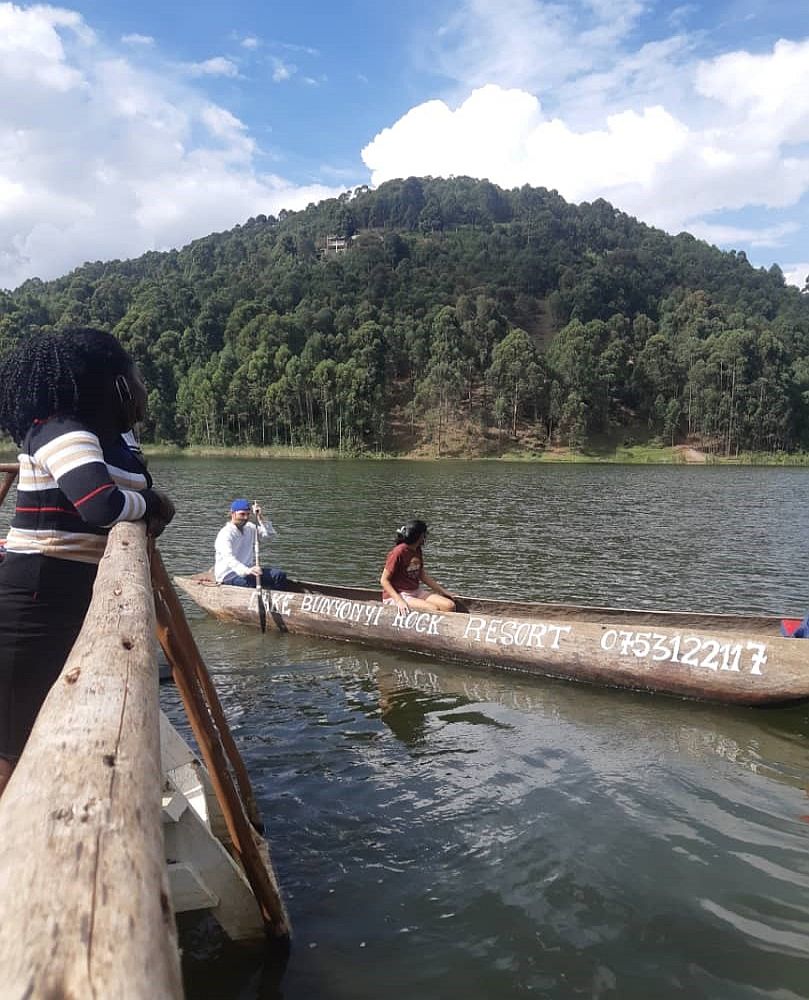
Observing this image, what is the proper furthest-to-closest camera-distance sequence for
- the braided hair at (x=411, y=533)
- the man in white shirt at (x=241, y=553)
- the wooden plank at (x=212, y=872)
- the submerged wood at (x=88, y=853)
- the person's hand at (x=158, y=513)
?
1. the man in white shirt at (x=241, y=553)
2. the braided hair at (x=411, y=533)
3. the wooden plank at (x=212, y=872)
4. the person's hand at (x=158, y=513)
5. the submerged wood at (x=88, y=853)

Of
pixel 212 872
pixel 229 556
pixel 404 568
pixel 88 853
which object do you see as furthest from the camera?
pixel 229 556

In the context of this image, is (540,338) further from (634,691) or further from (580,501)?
(634,691)

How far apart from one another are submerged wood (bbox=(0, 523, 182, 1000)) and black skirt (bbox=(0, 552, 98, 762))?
1.02m

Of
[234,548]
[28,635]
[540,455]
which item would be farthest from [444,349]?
[28,635]

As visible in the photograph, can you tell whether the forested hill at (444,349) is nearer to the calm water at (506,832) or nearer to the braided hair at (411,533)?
the braided hair at (411,533)

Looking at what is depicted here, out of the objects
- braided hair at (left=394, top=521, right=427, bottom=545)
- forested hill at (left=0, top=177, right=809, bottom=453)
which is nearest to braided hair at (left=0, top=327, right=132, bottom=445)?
braided hair at (left=394, top=521, right=427, bottom=545)

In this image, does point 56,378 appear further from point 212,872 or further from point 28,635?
point 212,872

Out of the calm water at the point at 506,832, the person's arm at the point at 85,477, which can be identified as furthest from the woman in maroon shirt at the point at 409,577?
the person's arm at the point at 85,477

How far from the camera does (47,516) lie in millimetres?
2848

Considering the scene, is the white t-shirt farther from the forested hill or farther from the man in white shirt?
the forested hill

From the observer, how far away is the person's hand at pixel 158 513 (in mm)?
3074

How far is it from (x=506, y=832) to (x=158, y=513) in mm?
3578

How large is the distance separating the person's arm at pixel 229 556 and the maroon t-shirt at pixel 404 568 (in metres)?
2.66

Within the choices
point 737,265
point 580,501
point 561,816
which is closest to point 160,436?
point 580,501
